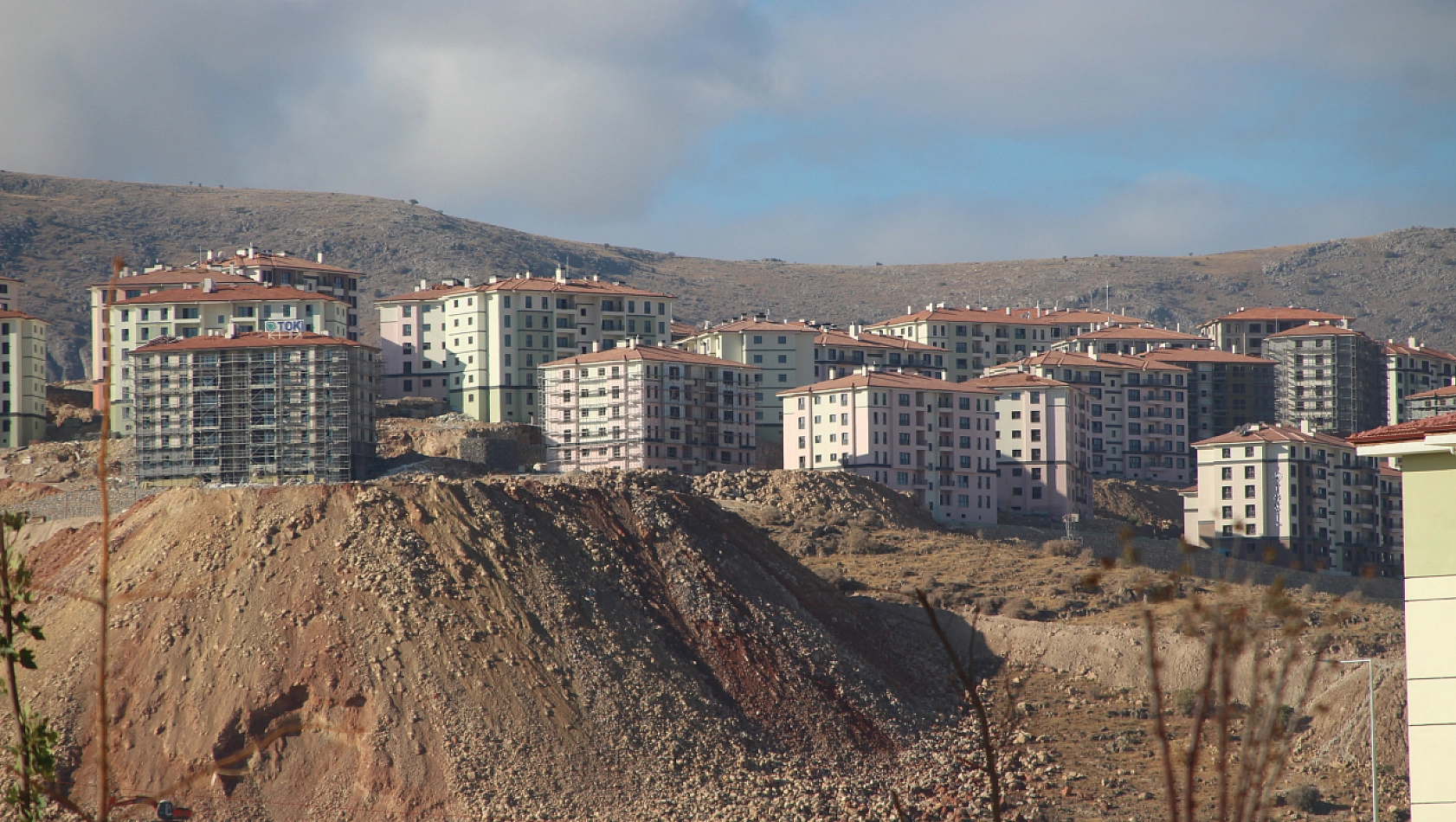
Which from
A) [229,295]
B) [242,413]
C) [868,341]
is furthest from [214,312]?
[868,341]

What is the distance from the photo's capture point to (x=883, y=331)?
189 m

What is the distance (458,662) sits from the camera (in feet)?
236

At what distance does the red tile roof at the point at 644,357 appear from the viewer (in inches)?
5246

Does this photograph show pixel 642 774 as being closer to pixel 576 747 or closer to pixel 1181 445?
pixel 576 747

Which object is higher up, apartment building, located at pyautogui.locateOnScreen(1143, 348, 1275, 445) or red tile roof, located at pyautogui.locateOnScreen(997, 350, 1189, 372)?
red tile roof, located at pyautogui.locateOnScreen(997, 350, 1189, 372)

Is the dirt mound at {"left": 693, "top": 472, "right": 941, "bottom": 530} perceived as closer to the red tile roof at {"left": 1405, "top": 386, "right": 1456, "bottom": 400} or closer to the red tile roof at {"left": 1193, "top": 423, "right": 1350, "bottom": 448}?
the red tile roof at {"left": 1193, "top": 423, "right": 1350, "bottom": 448}

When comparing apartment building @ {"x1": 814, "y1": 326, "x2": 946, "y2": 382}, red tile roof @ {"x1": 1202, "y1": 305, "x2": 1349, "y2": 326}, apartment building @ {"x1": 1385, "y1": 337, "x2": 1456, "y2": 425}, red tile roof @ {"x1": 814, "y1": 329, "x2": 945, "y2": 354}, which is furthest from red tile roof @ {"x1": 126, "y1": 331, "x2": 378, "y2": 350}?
apartment building @ {"x1": 1385, "y1": 337, "x2": 1456, "y2": 425}

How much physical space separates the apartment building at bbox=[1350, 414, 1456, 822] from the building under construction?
303 ft

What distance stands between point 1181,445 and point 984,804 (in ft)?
324

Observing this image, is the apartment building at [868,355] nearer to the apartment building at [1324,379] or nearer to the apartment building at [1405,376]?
the apartment building at [1324,379]

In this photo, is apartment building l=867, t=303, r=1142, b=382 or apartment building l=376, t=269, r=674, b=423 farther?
apartment building l=867, t=303, r=1142, b=382

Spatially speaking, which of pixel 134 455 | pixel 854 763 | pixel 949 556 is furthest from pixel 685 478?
pixel 854 763

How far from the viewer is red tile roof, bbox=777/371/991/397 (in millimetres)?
132875

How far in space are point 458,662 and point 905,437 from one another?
221 ft
